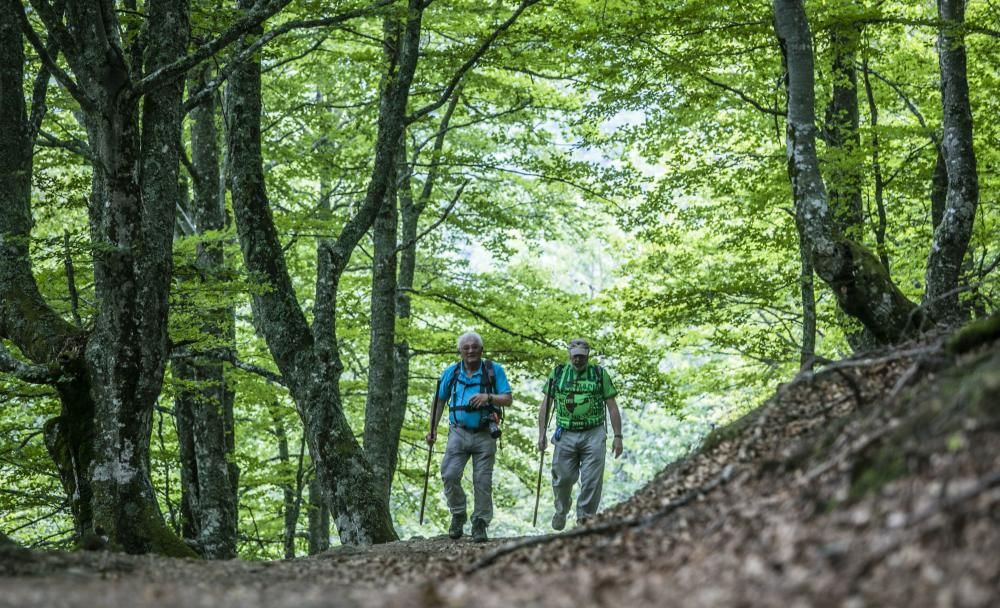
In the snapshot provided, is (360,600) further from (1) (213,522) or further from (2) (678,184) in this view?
(2) (678,184)

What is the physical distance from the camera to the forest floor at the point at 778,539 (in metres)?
2.96

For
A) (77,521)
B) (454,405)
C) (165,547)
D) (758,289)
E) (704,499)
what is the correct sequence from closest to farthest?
(704,499) < (165,547) < (77,521) < (454,405) < (758,289)

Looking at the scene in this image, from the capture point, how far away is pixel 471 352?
330 inches

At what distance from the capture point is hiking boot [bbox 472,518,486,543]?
27.2 ft

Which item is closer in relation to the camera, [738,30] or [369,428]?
[738,30]

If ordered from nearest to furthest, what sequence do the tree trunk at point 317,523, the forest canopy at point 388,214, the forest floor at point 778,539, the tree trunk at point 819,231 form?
the forest floor at point 778,539 < the tree trunk at point 819,231 < the forest canopy at point 388,214 < the tree trunk at point 317,523

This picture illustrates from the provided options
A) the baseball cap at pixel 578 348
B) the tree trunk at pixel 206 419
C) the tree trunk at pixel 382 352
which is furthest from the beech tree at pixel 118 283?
the tree trunk at pixel 382 352

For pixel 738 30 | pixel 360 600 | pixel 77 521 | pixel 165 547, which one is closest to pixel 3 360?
pixel 77 521

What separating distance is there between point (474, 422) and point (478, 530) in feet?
3.39

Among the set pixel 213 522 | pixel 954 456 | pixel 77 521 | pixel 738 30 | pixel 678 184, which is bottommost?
pixel 213 522

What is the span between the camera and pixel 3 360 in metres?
7.24

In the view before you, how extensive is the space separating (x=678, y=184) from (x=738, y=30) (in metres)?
3.12

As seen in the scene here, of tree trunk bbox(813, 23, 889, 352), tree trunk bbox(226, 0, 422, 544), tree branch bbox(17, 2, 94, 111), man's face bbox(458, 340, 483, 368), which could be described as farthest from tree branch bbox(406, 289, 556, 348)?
tree branch bbox(17, 2, 94, 111)

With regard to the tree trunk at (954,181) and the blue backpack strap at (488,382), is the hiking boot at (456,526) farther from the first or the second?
the tree trunk at (954,181)
